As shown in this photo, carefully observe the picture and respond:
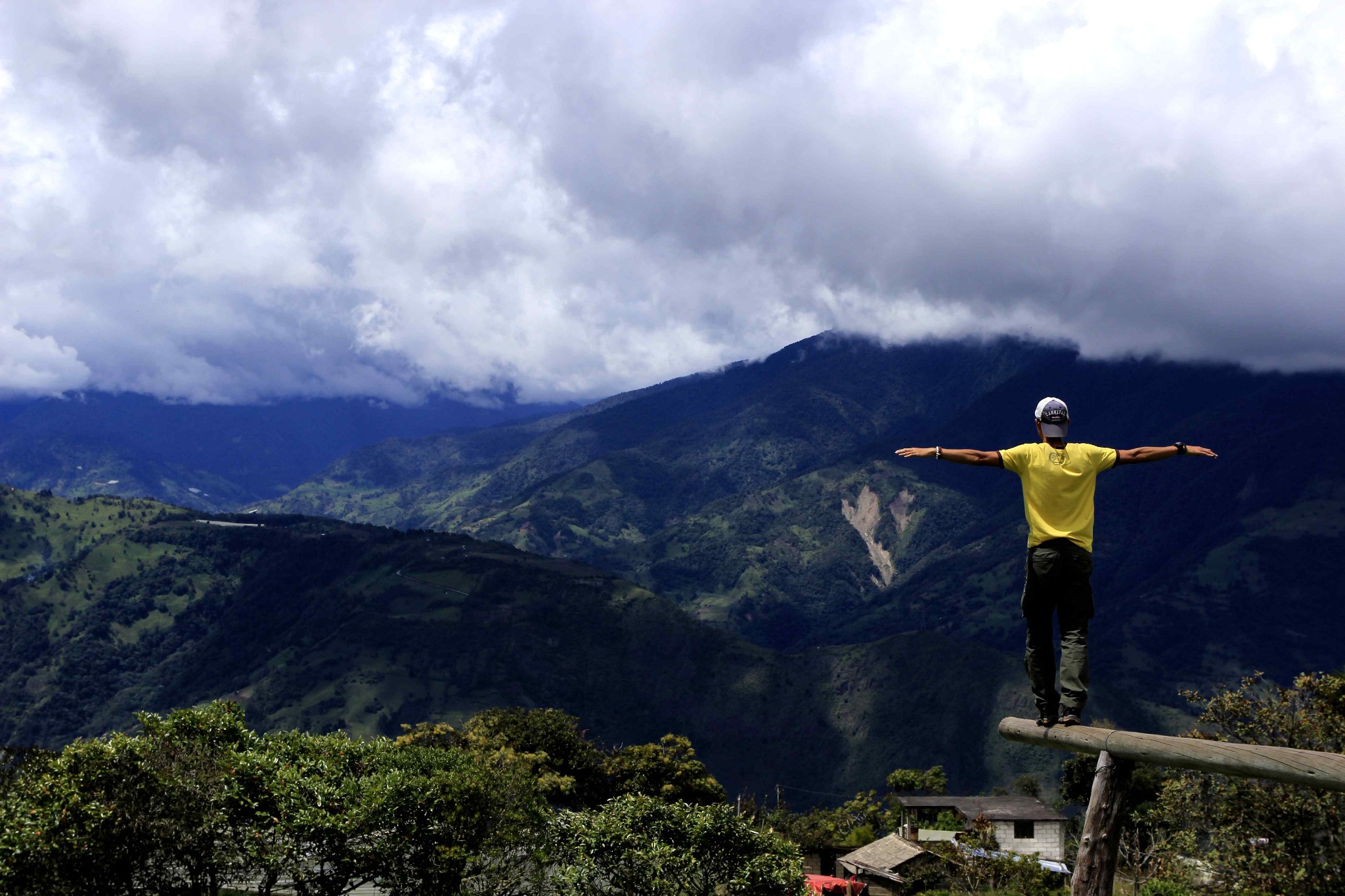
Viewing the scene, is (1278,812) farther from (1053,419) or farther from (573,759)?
(573,759)

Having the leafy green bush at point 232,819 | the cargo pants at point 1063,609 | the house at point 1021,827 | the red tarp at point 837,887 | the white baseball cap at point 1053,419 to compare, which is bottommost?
the house at point 1021,827

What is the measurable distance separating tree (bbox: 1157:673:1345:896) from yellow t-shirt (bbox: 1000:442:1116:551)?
19.6 meters

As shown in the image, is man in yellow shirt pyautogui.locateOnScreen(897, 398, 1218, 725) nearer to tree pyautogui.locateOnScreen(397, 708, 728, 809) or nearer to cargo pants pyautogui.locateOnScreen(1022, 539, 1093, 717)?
cargo pants pyautogui.locateOnScreen(1022, 539, 1093, 717)

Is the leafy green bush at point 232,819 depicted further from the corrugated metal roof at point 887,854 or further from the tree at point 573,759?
the corrugated metal roof at point 887,854

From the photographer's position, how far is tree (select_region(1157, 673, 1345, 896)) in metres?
A: 27.4

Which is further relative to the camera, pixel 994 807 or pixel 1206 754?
pixel 994 807

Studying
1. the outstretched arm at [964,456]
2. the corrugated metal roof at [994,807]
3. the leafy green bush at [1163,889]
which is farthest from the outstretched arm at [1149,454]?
the corrugated metal roof at [994,807]

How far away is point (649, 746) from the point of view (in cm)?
7794

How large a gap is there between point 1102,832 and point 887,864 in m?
59.3

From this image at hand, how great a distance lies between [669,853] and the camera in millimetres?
28859

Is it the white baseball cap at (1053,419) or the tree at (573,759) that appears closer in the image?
the white baseball cap at (1053,419)

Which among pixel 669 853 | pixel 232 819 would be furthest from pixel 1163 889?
pixel 232 819

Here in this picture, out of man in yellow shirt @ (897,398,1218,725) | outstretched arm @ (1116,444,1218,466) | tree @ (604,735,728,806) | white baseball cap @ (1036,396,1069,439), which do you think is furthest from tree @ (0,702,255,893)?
tree @ (604,735,728,806)

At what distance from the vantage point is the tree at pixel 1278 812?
89.9 ft
